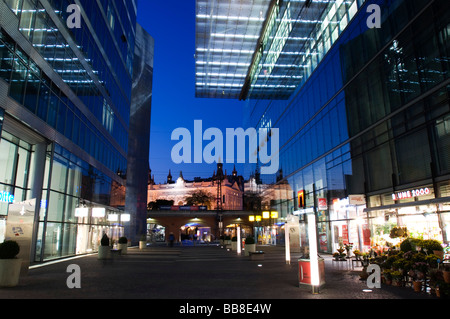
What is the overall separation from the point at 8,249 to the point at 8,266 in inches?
25.8

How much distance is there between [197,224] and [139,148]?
1206 inches

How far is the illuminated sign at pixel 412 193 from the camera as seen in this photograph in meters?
16.9

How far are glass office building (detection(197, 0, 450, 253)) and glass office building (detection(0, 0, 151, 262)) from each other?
55.8ft

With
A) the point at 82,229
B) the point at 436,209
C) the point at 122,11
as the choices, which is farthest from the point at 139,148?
the point at 436,209

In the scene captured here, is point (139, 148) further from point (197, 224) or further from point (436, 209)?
point (436, 209)

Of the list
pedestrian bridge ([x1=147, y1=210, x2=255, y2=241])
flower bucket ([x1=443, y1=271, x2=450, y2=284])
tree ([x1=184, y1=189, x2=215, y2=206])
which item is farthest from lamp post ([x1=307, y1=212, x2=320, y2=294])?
tree ([x1=184, y1=189, x2=215, y2=206])

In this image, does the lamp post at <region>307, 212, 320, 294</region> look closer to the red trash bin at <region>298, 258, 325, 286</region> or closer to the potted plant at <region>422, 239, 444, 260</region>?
the red trash bin at <region>298, 258, 325, 286</region>

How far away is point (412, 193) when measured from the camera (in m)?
17.9

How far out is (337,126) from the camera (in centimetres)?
2773

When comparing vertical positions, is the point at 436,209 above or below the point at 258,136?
below

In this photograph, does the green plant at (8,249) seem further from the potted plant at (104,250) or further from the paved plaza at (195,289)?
the potted plant at (104,250)

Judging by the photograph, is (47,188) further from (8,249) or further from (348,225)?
(348,225)

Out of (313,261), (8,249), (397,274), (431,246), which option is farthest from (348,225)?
(8,249)

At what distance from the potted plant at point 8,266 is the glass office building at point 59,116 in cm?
733
